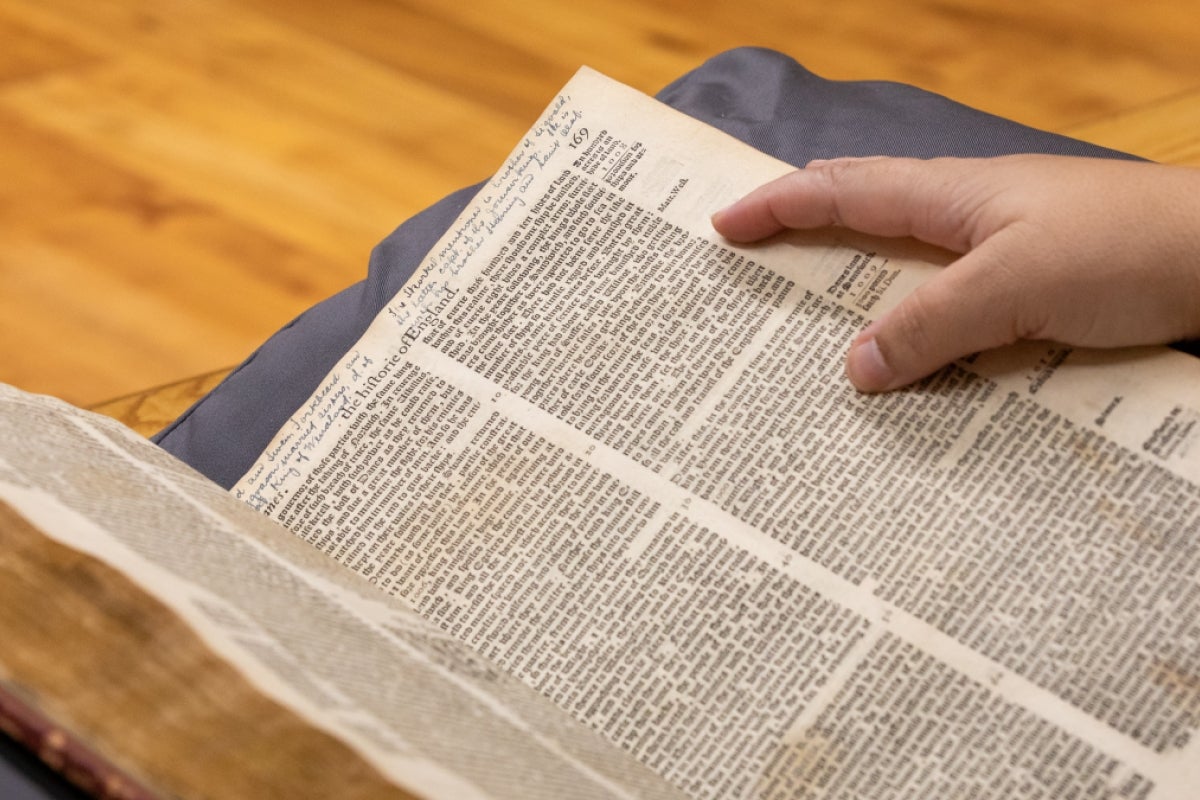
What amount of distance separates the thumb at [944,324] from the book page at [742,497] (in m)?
0.02

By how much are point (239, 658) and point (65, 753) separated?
7 cm

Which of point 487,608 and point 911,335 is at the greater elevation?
point 911,335

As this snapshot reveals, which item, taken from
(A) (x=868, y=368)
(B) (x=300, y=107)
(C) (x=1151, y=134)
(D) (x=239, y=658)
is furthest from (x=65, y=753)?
(C) (x=1151, y=134)

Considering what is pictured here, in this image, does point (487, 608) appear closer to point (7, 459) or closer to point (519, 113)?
point (7, 459)

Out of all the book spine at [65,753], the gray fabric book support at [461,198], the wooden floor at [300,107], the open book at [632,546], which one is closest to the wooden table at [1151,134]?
the wooden floor at [300,107]

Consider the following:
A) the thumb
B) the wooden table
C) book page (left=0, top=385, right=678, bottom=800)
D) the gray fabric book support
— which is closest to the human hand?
the thumb

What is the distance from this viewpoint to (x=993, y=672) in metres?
0.53

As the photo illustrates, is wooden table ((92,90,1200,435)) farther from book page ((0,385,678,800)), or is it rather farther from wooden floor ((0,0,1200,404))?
book page ((0,385,678,800))

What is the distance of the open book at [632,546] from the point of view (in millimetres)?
470

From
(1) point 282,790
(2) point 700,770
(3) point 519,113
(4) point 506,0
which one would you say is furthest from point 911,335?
(4) point 506,0

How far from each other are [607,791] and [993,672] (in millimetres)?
192

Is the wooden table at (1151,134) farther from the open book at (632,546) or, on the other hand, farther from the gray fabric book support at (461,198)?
the open book at (632,546)

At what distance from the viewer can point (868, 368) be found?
0.58 meters

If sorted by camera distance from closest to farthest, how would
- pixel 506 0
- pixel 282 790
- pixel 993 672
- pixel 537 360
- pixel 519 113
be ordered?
pixel 282 790 → pixel 993 672 → pixel 537 360 → pixel 519 113 → pixel 506 0
